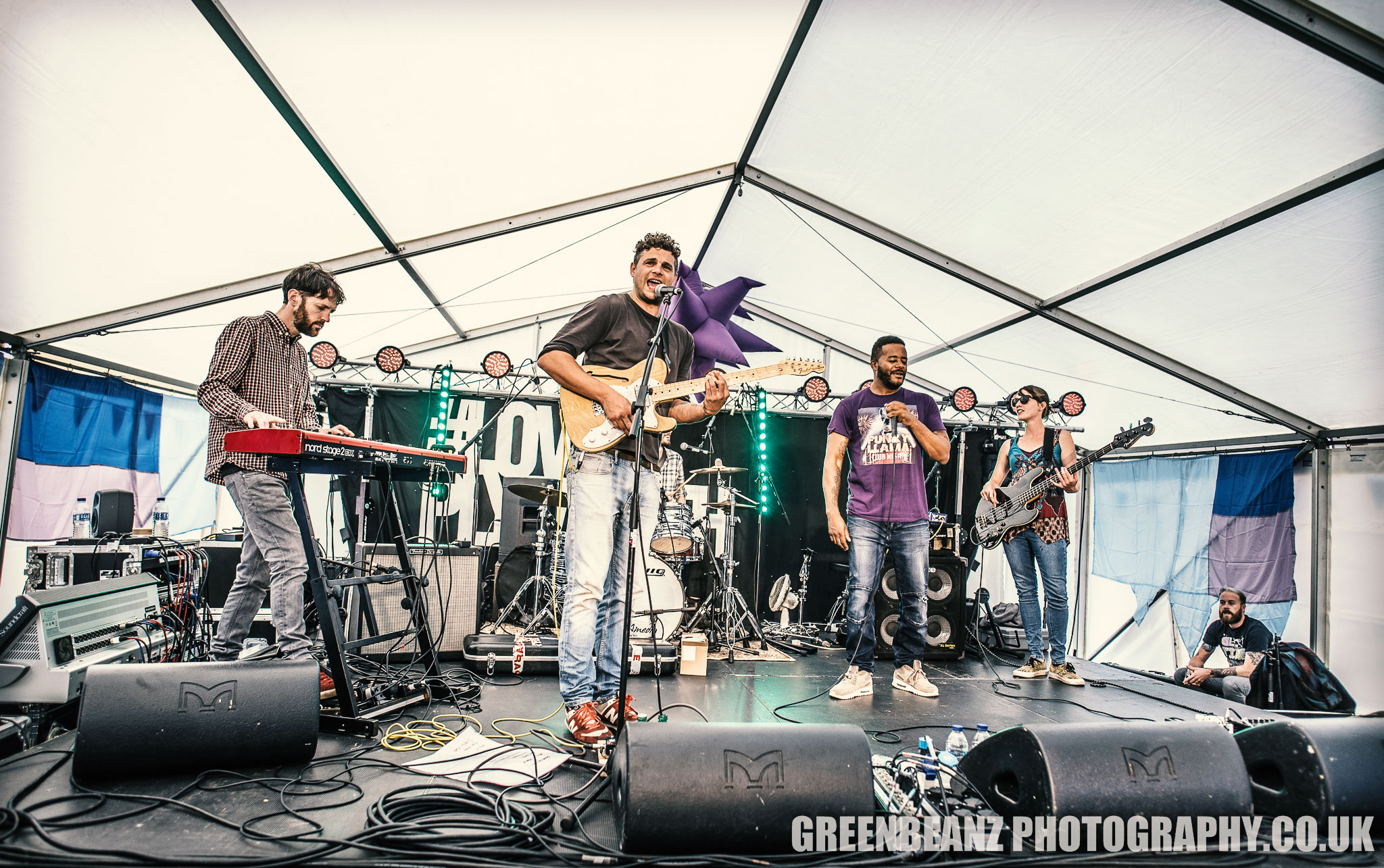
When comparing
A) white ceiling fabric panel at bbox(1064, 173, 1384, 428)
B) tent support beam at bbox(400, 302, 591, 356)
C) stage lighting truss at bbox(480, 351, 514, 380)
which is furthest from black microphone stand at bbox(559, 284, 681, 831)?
tent support beam at bbox(400, 302, 591, 356)

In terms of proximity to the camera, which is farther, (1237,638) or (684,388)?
(1237,638)

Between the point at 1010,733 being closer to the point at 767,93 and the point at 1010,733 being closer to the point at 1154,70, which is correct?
the point at 1154,70

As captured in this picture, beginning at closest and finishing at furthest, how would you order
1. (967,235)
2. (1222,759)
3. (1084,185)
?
(1222,759), (1084,185), (967,235)

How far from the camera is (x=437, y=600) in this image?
4.05 metres

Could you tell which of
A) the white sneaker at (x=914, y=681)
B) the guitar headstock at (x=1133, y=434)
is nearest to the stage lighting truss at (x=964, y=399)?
the guitar headstock at (x=1133, y=434)

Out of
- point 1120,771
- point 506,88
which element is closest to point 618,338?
point 1120,771

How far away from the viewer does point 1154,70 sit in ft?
9.96

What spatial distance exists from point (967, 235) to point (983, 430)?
3.38 metres

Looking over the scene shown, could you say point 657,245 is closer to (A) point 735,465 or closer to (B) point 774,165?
(B) point 774,165

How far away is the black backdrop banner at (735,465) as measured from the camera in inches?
272

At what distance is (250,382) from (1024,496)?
4.43 m

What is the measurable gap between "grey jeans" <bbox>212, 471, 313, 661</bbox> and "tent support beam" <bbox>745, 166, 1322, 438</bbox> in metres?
4.30

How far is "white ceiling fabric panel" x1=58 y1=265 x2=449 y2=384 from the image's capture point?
4977 mm

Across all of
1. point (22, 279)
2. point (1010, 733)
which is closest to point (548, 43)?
point (22, 279)
